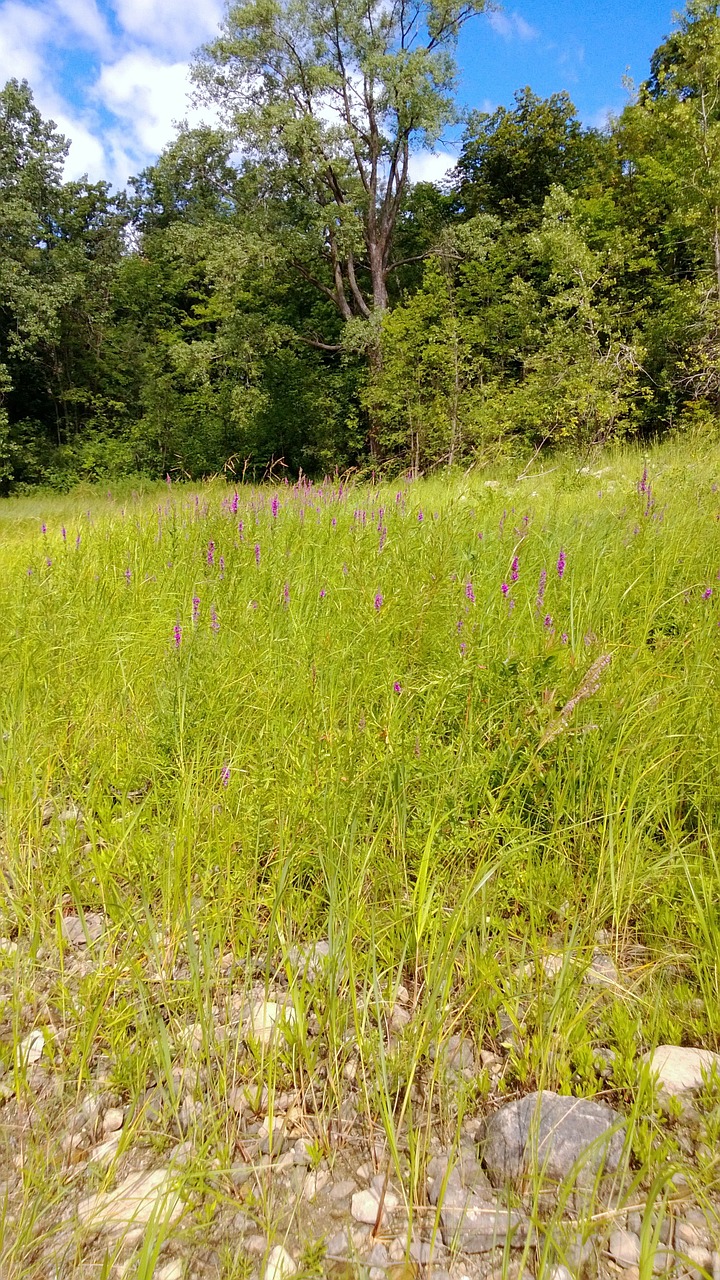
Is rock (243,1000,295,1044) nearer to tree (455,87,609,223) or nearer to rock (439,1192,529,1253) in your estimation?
rock (439,1192,529,1253)

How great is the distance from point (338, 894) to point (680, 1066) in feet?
2.72

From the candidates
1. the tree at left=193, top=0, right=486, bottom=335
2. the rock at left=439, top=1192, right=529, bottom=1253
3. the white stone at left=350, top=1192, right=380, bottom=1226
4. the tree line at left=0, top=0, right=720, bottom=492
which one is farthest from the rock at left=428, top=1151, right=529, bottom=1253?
the tree at left=193, top=0, right=486, bottom=335

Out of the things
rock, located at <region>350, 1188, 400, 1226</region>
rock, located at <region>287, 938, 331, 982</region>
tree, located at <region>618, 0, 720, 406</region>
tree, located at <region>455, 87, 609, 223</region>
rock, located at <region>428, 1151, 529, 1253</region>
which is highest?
tree, located at <region>455, 87, 609, 223</region>

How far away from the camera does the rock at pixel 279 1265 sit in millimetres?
1092

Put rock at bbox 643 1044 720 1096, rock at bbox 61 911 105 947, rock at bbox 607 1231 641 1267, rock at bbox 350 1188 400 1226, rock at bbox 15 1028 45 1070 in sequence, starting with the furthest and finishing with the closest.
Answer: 1. rock at bbox 61 911 105 947
2. rock at bbox 15 1028 45 1070
3. rock at bbox 643 1044 720 1096
4. rock at bbox 350 1188 400 1226
5. rock at bbox 607 1231 641 1267

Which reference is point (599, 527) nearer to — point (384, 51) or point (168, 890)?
point (168, 890)

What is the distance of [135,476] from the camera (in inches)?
1021

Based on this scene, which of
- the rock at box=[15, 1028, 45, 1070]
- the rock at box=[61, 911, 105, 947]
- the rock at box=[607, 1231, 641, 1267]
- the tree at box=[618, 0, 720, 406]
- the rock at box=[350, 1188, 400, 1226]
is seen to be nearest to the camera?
the rock at box=[607, 1231, 641, 1267]

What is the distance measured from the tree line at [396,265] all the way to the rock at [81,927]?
7819 mm

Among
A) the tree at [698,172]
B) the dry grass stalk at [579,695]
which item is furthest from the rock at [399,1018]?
the tree at [698,172]

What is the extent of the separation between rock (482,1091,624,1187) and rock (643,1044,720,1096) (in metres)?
0.13

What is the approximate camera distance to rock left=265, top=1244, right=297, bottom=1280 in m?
1.09

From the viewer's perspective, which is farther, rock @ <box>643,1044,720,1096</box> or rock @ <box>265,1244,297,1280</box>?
rock @ <box>643,1044,720,1096</box>

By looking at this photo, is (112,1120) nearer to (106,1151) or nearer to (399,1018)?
(106,1151)
